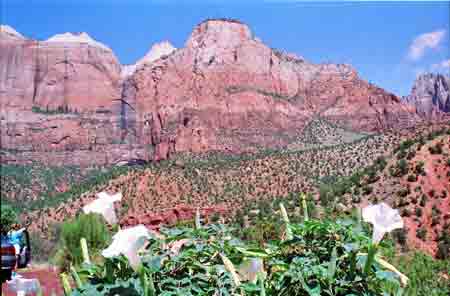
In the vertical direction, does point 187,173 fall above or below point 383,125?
below

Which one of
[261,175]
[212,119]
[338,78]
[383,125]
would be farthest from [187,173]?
[338,78]

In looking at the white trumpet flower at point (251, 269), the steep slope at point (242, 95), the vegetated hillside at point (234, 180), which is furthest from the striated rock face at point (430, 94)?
Result: the white trumpet flower at point (251, 269)

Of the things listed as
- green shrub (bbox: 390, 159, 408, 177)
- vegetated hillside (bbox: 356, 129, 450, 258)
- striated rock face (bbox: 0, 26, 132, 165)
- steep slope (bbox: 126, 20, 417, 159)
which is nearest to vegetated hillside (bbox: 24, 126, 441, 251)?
vegetated hillside (bbox: 356, 129, 450, 258)

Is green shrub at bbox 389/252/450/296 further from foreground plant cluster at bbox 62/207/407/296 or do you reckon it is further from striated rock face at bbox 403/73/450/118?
striated rock face at bbox 403/73/450/118

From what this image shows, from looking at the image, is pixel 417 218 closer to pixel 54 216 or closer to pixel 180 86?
pixel 54 216

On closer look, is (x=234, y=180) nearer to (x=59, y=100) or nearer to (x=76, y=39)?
(x=59, y=100)

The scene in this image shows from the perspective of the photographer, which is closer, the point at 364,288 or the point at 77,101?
the point at 364,288

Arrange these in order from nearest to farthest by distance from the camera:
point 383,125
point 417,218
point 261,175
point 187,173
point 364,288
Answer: point 364,288
point 417,218
point 261,175
point 187,173
point 383,125

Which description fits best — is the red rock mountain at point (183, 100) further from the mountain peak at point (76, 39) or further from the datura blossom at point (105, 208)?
the datura blossom at point (105, 208)
